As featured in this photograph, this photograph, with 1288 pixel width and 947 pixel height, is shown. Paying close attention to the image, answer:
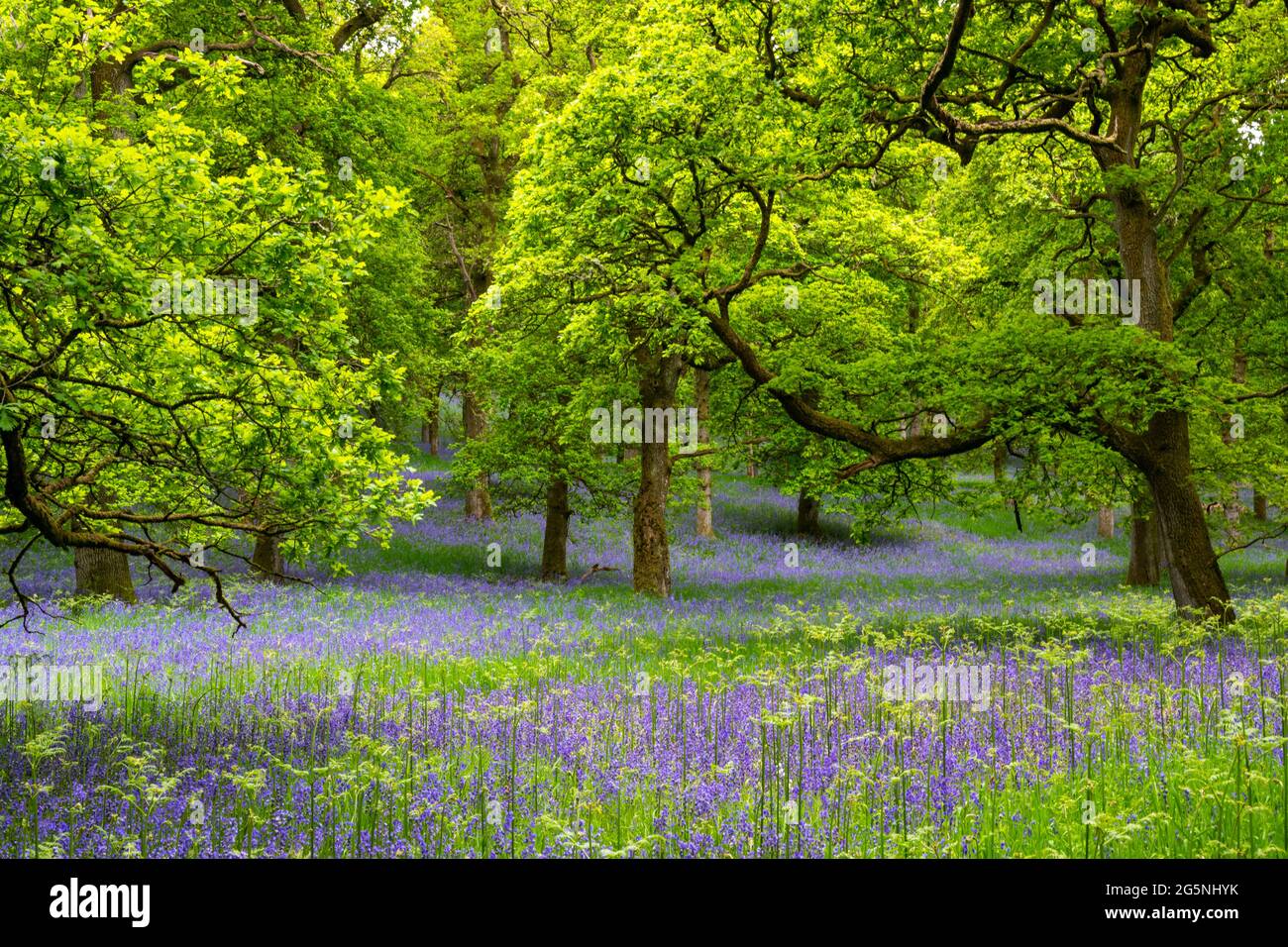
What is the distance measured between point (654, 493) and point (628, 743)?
1333 centimetres

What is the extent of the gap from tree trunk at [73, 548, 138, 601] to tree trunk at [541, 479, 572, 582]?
9998mm

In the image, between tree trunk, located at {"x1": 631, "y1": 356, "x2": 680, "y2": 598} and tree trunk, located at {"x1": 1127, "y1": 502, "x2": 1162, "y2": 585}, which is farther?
tree trunk, located at {"x1": 1127, "y1": 502, "x2": 1162, "y2": 585}

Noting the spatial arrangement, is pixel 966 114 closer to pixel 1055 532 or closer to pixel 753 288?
pixel 753 288

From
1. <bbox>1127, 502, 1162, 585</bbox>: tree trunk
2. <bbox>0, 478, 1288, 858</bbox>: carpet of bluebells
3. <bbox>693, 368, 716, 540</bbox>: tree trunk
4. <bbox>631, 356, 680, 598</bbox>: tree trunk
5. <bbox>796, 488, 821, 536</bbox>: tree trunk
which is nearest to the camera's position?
<bbox>0, 478, 1288, 858</bbox>: carpet of bluebells

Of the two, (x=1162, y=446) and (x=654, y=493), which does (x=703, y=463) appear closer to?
(x=654, y=493)

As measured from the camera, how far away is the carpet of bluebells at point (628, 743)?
5.86m

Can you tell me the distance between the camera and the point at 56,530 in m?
6.84

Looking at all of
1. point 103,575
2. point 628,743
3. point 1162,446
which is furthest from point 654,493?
point 628,743

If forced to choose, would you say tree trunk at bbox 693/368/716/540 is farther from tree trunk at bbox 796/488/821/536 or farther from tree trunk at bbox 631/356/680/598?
tree trunk at bbox 631/356/680/598

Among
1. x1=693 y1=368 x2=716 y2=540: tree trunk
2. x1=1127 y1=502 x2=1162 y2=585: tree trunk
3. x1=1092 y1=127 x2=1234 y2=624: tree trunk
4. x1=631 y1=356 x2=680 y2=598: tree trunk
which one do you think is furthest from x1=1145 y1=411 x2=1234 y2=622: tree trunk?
x1=693 y1=368 x2=716 y2=540: tree trunk

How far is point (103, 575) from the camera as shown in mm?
18422

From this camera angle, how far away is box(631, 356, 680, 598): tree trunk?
21156mm
